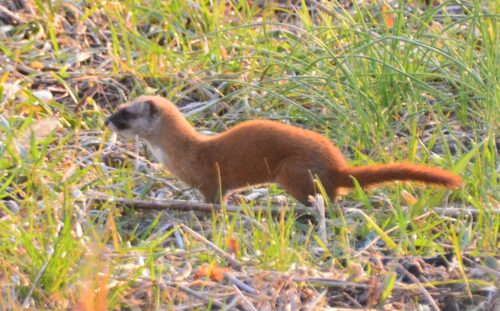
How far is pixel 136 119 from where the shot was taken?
5129mm

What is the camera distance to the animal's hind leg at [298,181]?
4461 millimetres

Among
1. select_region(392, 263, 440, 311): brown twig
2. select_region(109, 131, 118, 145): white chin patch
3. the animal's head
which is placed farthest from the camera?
select_region(109, 131, 118, 145): white chin patch

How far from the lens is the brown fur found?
428 centimetres

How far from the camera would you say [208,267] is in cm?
337

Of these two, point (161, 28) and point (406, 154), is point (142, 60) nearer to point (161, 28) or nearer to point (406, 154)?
point (161, 28)

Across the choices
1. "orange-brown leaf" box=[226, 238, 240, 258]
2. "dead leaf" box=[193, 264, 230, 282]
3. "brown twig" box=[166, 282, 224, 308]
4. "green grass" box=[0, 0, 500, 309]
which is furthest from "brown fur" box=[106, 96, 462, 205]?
"brown twig" box=[166, 282, 224, 308]

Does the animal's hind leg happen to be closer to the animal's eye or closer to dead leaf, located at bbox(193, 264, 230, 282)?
the animal's eye

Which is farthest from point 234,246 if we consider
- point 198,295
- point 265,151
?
point 265,151

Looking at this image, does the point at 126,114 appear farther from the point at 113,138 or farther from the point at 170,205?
the point at 170,205

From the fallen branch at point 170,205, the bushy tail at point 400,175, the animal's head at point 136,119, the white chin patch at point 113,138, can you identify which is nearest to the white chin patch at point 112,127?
the animal's head at point 136,119

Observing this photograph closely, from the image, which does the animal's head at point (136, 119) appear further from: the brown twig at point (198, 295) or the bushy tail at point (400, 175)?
the brown twig at point (198, 295)

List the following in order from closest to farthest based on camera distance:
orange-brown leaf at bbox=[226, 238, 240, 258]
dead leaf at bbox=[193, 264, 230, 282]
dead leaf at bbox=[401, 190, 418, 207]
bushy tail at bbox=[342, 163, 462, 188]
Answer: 1. dead leaf at bbox=[193, 264, 230, 282]
2. orange-brown leaf at bbox=[226, 238, 240, 258]
3. bushy tail at bbox=[342, 163, 462, 188]
4. dead leaf at bbox=[401, 190, 418, 207]

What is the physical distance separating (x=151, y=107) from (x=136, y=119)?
0.10 metres

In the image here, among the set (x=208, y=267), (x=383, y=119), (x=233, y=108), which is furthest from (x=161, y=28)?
(x=208, y=267)
